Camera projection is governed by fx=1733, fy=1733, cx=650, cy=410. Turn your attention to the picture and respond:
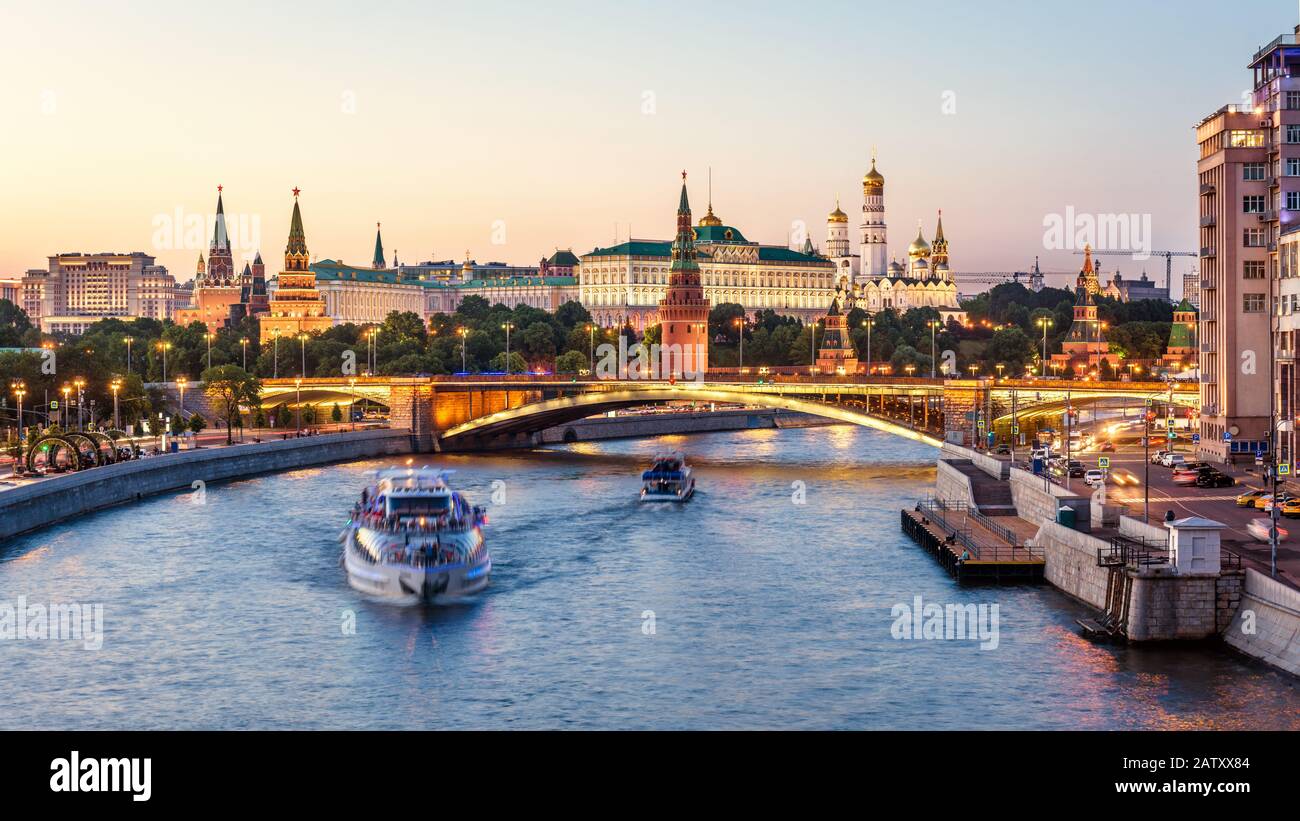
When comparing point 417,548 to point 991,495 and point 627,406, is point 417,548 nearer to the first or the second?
point 991,495

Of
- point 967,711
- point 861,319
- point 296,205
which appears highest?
point 296,205

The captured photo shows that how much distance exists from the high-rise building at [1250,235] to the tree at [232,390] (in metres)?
53.4

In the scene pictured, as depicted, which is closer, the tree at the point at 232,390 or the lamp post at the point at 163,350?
the tree at the point at 232,390

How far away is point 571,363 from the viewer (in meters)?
134

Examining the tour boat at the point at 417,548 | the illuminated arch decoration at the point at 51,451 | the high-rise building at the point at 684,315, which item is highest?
the high-rise building at the point at 684,315

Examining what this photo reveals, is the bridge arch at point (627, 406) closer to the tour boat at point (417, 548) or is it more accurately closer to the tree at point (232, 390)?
the tree at point (232, 390)

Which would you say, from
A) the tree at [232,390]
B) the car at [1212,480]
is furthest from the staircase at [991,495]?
the tree at [232,390]

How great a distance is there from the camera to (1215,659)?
30.6 meters

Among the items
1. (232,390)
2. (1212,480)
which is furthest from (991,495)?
Result: (232,390)

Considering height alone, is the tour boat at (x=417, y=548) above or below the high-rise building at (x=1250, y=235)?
below

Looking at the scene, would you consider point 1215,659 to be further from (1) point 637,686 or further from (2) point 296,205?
(2) point 296,205

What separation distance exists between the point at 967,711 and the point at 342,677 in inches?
448

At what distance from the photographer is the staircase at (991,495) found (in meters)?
50.8
